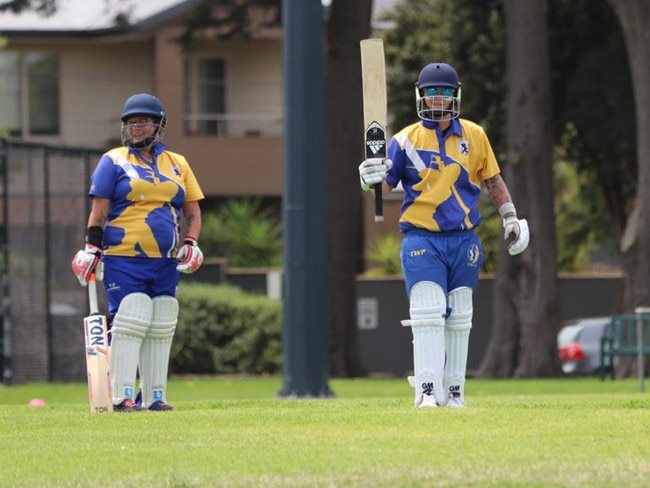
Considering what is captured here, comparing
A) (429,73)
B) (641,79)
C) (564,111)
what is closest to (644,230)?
(641,79)

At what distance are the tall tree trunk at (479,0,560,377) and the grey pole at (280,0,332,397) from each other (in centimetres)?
1089

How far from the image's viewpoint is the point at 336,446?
28.6 ft

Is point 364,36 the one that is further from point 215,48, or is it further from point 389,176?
point 389,176

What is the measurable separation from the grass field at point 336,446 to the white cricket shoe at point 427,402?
6.2 inches

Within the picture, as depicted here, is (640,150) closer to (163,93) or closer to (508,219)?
(508,219)

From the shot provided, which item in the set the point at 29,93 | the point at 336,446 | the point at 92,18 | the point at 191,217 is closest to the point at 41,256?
the point at 191,217

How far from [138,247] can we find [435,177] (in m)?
1.95

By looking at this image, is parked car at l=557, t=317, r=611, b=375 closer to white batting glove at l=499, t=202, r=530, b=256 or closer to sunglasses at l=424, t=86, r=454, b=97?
white batting glove at l=499, t=202, r=530, b=256

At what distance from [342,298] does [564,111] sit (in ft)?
18.4

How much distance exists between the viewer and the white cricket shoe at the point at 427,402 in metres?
10.5

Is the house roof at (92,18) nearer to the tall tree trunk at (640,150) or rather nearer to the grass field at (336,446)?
the tall tree trunk at (640,150)

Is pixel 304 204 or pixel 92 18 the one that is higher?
pixel 92 18

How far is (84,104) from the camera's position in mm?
45688

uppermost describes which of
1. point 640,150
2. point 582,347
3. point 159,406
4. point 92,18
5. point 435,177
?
point 92,18
